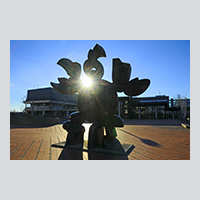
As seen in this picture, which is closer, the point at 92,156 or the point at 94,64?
the point at 92,156

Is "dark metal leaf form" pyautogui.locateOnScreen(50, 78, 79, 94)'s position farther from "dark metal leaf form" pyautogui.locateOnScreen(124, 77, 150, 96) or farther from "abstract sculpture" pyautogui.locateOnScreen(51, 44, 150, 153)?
"dark metal leaf form" pyautogui.locateOnScreen(124, 77, 150, 96)

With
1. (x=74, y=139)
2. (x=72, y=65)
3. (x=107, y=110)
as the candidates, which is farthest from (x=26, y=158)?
(x=72, y=65)

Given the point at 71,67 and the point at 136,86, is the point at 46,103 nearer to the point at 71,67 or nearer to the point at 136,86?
the point at 71,67

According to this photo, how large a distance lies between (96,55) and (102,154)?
3623mm

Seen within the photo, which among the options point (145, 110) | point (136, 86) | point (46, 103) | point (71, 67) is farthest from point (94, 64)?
point (46, 103)

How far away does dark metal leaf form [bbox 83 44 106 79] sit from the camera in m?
5.41

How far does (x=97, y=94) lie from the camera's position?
5.29 m

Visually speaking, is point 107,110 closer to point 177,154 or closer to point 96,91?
point 96,91

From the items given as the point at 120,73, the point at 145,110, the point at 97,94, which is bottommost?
the point at 145,110

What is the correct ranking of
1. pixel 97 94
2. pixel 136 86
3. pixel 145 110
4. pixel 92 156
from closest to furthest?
pixel 92 156, pixel 136 86, pixel 97 94, pixel 145 110

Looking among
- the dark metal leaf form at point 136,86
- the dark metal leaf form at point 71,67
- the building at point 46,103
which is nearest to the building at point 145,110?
the building at point 46,103

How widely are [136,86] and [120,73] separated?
2.37 ft

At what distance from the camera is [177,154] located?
445cm

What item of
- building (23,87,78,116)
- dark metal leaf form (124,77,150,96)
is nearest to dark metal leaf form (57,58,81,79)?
dark metal leaf form (124,77,150,96)
